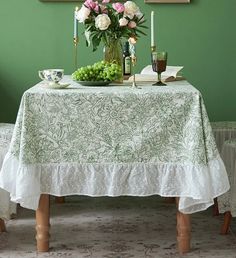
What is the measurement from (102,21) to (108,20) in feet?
0.10

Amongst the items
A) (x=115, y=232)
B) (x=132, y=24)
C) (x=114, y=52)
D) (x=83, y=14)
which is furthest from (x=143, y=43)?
(x=115, y=232)

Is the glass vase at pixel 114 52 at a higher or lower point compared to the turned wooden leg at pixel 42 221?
higher

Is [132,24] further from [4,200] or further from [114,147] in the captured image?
[4,200]

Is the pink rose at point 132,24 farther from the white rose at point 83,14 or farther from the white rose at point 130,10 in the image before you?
the white rose at point 83,14

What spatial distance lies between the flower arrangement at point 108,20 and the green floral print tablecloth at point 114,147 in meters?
0.43

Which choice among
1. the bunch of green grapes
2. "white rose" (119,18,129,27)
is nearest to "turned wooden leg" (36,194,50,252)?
the bunch of green grapes

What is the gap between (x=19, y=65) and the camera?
353 centimetres

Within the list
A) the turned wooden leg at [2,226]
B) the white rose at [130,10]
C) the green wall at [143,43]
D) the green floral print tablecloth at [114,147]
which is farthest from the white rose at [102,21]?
the turned wooden leg at [2,226]

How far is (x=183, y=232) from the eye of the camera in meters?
2.41

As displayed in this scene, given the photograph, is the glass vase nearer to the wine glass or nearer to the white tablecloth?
the wine glass

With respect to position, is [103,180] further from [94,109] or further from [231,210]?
[231,210]

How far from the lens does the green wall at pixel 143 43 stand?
3.47 m

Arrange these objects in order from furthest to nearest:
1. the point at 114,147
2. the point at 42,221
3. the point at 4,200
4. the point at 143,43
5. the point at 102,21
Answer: the point at 143,43
the point at 4,200
the point at 102,21
the point at 42,221
the point at 114,147

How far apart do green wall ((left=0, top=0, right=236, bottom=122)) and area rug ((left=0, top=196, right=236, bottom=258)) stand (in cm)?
86
